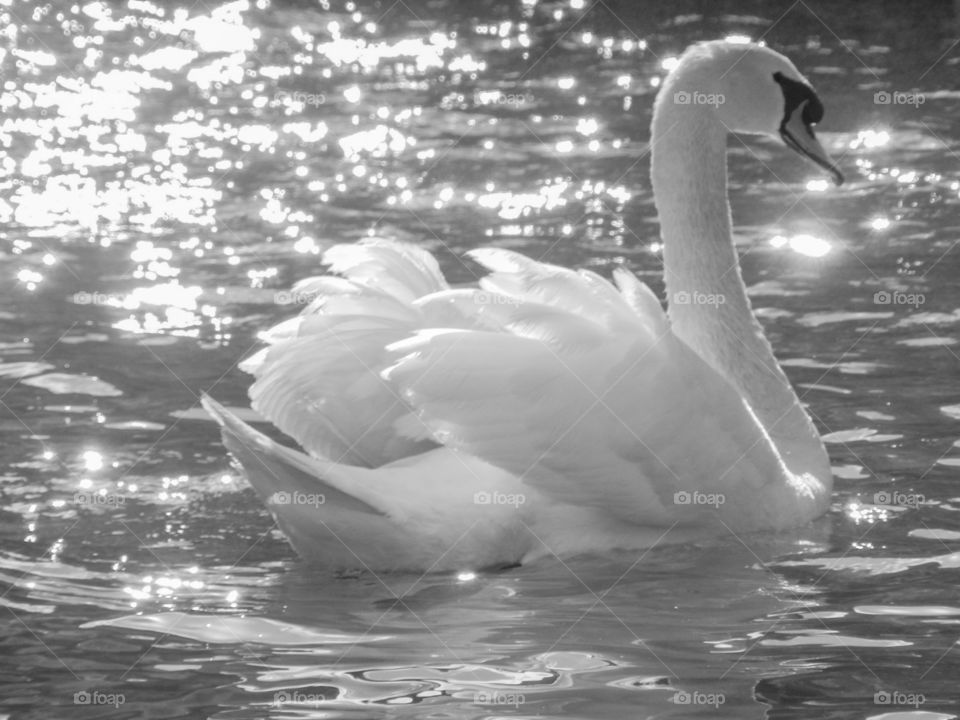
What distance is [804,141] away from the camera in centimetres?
673

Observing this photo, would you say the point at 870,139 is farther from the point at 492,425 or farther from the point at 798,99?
the point at 492,425

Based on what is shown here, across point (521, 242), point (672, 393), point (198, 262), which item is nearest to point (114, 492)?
point (672, 393)

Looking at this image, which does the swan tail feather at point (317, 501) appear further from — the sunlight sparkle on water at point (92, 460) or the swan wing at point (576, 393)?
the sunlight sparkle on water at point (92, 460)

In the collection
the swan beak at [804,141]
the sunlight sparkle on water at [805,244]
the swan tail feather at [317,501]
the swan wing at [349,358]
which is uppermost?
the sunlight sparkle on water at [805,244]

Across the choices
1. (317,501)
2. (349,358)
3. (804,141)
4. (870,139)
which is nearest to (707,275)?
(804,141)

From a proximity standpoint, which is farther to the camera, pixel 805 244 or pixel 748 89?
pixel 805 244

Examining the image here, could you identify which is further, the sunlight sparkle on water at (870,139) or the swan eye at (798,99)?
the sunlight sparkle on water at (870,139)

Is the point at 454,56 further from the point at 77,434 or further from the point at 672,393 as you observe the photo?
the point at 672,393

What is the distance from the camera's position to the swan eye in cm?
659

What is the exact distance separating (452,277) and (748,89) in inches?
96.7

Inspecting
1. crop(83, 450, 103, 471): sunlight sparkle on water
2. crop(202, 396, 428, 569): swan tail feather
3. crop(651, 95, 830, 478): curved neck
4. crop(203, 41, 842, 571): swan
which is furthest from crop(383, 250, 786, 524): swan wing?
crop(83, 450, 103, 471): sunlight sparkle on water

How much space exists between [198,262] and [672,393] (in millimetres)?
4042

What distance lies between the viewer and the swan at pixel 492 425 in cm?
544

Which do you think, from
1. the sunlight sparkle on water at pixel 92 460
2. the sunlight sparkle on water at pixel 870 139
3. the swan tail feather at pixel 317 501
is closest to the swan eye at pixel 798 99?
the swan tail feather at pixel 317 501
